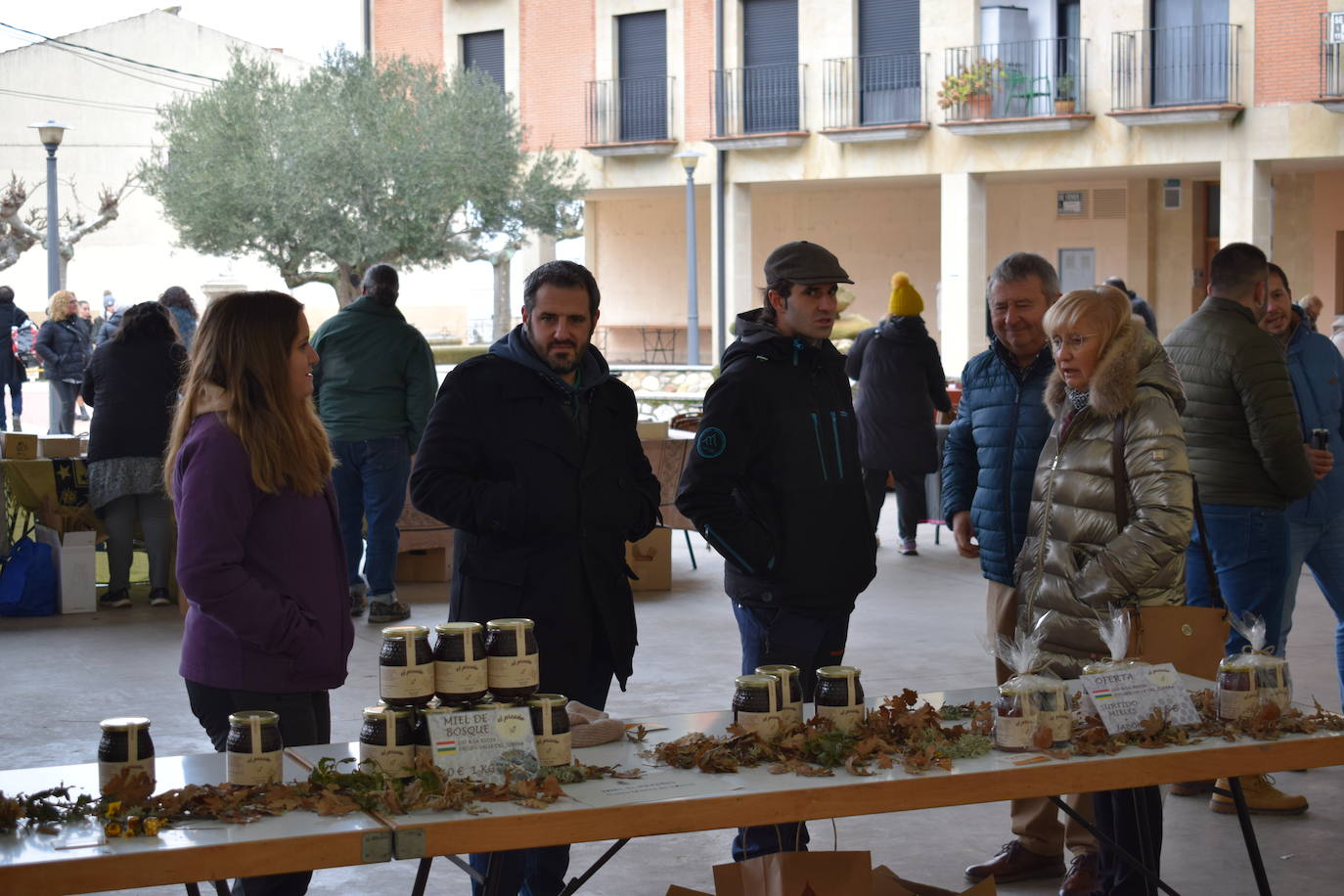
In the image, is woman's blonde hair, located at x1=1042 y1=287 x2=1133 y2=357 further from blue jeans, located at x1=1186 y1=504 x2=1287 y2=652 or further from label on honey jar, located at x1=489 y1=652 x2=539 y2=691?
label on honey jar, located at x1=489 y1=652 x2=539 y2=691

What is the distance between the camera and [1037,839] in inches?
165

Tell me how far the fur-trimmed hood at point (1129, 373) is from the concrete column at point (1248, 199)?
64.2 ft

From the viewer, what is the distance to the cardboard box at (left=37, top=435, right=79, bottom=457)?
29.2 ft

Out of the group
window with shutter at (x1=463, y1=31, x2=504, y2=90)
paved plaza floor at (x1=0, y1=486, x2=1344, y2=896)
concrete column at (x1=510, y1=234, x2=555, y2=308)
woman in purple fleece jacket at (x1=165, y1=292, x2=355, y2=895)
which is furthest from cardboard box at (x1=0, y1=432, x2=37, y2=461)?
window with shutter at (x1=463, y1=31, x2=504, y2=90)

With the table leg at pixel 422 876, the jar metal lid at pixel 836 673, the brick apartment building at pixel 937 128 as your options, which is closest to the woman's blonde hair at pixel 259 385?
the table leg at pixel 422 876

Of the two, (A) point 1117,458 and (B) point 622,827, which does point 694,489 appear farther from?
(B) point 622,827

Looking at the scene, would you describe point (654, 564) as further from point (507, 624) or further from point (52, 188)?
point (52, 188)

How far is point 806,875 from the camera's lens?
9.62 ft

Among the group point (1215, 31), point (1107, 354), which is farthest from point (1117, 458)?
point (1215, 31)

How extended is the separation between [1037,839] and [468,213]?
2481cm

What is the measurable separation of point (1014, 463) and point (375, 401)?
13.7 ft

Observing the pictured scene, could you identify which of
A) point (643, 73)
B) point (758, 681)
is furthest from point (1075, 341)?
point (643, 73)

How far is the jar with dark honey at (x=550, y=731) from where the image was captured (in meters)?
2.74

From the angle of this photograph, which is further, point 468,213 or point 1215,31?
point 468,213
